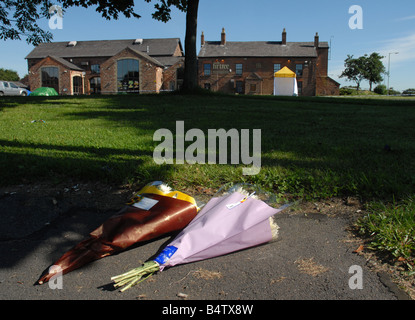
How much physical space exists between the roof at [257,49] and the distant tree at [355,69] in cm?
2292

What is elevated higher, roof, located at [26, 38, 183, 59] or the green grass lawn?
roof, located at [26, 38, 183, 59]

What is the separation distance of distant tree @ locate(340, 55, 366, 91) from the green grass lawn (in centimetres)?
7644

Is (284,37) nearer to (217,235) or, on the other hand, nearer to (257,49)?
(257,49)

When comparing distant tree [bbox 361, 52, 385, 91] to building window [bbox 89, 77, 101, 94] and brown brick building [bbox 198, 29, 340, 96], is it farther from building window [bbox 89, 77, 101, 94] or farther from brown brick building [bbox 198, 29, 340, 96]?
building window [bbox 89, 77, 101, 94]

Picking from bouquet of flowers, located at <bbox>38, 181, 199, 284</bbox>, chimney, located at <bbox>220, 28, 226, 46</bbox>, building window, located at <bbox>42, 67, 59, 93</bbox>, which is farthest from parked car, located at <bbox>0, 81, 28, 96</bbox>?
bouquet of flowers, located at <bbox>38, 181, 199, 284</bbox>

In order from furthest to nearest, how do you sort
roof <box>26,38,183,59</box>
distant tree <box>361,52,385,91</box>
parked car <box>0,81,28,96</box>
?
distant tree <box>361,52,385,91</box> → roof <box>26,38,183,59</box> → parked car <box>0,81,28,96</box>

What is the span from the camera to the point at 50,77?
182 feet

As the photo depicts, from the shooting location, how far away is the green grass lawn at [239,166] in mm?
3604

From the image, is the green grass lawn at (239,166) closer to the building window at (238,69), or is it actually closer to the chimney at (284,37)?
→ the building window at (238,69)

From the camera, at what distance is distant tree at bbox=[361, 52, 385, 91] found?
75250 mm

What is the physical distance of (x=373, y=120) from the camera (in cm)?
792

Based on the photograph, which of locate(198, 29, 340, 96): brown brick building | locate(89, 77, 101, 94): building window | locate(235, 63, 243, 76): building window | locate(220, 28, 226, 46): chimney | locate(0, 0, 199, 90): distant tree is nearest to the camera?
locate(0, 0, 199, 90): distant tree

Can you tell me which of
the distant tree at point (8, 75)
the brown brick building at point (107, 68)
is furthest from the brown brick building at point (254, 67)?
the distant tree at point (8, 75)
